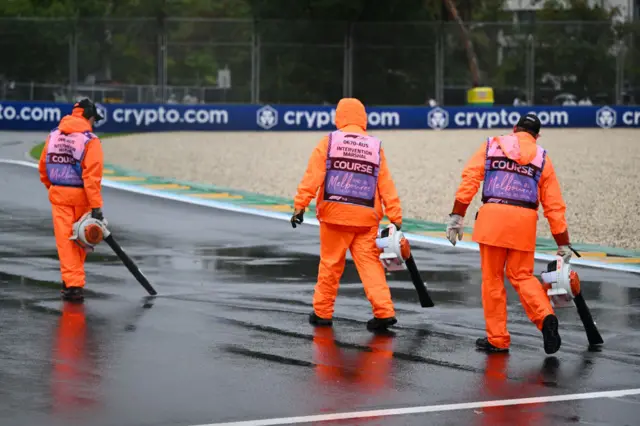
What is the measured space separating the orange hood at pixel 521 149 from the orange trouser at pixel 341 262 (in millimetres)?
1466

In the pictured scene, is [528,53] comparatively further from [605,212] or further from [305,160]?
[605,212]

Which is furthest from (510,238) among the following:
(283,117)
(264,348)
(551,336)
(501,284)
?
(283,117)

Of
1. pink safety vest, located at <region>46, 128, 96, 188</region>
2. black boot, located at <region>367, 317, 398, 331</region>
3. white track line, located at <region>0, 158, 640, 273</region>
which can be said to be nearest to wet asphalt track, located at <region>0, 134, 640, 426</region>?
black boot, located at <region>367, 317, 398, 331</region>

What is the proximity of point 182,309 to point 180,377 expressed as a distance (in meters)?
2.80

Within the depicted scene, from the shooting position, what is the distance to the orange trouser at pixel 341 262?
10883 mm

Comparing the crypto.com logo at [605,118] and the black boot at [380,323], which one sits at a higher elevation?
the crypto.com logo at [605,118]

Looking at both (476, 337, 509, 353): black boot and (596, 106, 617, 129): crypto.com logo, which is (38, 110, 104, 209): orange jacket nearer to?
(476, 337, 509, 353): black boot

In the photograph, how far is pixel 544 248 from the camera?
1631cm

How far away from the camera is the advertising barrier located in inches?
1476

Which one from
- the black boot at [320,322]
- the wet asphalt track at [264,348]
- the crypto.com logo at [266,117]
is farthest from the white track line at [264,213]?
the crypto.com logo at [266,117]

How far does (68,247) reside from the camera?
12.1m

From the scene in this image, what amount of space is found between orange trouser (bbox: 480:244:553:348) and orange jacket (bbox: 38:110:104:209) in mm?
3692

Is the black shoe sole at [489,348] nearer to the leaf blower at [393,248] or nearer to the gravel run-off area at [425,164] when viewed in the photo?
the leaf blower at [393,248]

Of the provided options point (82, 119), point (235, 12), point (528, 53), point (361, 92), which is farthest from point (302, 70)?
point (235, 12)
